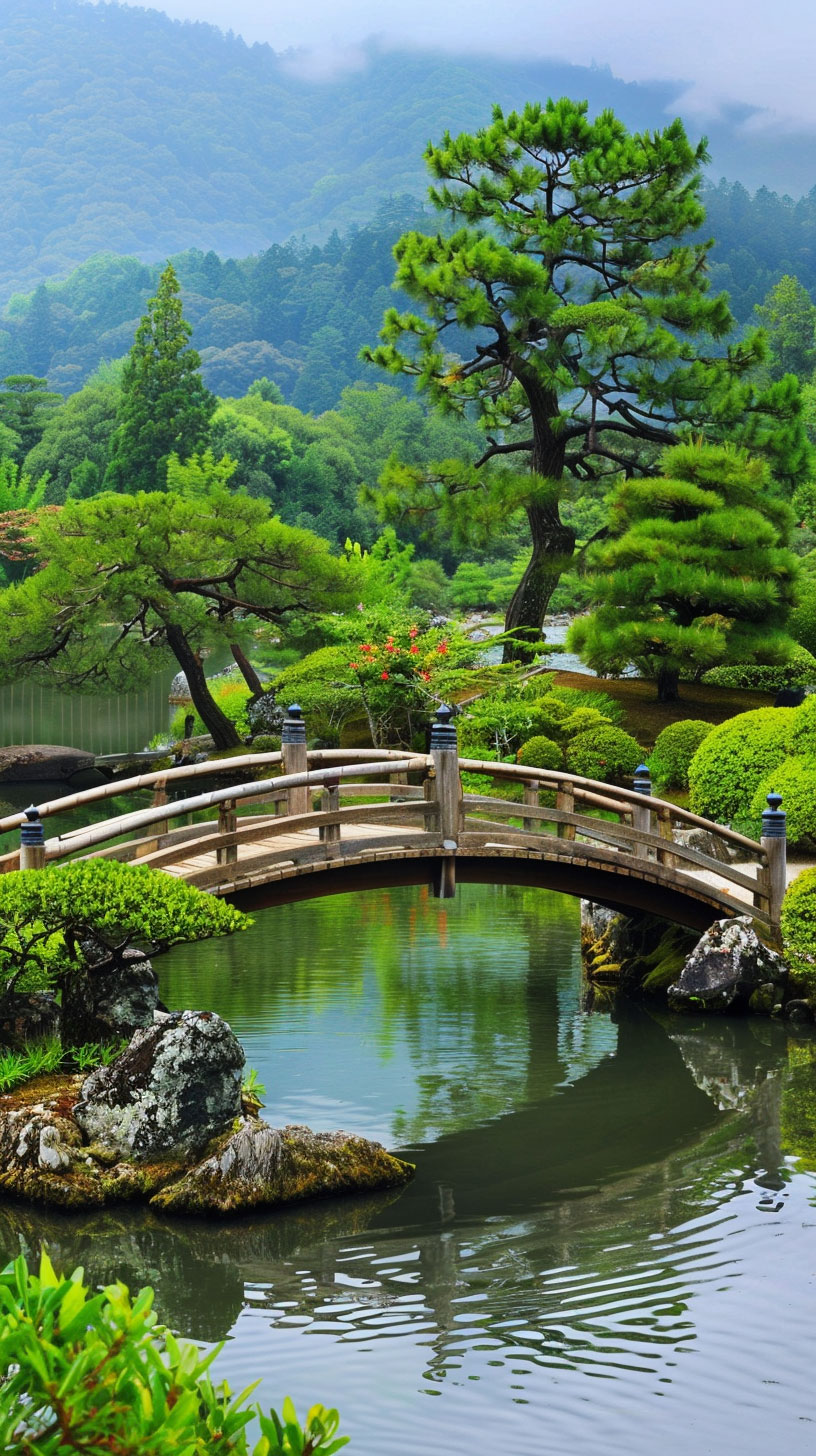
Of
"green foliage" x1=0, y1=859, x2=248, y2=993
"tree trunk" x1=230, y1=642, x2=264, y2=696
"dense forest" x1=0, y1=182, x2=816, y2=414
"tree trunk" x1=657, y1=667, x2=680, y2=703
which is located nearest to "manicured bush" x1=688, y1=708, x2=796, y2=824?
"tree trunk" x1=657, y1=667, x2=680, y2=703

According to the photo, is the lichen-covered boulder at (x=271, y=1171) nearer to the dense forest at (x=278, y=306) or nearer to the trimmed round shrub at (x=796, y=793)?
the trimmed round shrub at (x=796, y=793)

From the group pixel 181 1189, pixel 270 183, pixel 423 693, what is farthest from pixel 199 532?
pixel 270 183

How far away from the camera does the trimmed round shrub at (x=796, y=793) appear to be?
46.7 ft

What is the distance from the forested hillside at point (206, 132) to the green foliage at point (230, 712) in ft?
357

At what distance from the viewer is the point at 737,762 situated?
1588 cm

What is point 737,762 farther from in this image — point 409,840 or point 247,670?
point 247,670

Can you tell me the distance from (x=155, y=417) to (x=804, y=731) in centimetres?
3456

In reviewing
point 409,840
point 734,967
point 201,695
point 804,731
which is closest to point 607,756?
point 804,731

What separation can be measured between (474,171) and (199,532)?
7763 millimetres

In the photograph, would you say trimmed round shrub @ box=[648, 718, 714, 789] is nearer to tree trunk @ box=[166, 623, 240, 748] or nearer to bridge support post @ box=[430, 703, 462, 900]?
tree trunk @ box=[166, 623, 240, 748]

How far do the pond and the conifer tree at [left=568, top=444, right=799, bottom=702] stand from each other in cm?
856

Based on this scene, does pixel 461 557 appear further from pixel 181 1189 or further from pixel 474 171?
pixel 181 1189

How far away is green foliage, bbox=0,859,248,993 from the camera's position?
8570 mm

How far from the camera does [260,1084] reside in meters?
9.91
